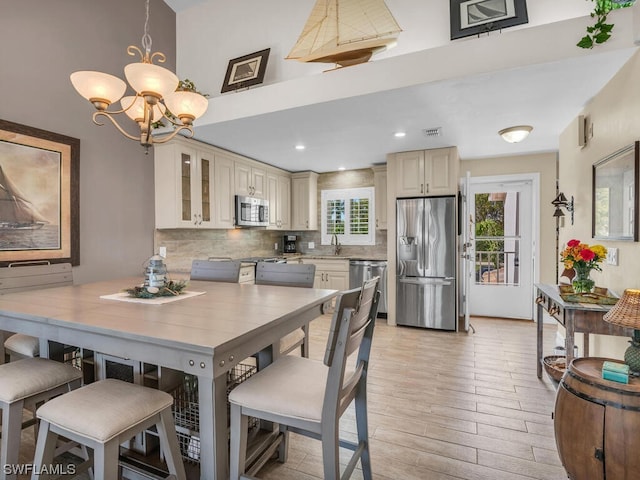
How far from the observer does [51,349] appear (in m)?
1.97

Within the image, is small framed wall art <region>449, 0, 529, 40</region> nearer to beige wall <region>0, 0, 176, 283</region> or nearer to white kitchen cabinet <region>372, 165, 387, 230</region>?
white kitchen cabinet <region>372, 165, 387, 230</region>

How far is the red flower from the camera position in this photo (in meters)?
2.07

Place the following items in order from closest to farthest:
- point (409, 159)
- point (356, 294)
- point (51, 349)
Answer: point (356, 294), point (51, 349), point (409, 159)

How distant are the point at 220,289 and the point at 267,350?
691mm

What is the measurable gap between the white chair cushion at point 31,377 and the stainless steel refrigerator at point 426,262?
361 centimetres

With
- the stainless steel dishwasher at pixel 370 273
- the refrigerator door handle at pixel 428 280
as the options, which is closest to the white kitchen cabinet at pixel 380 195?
the stainless steel dishwasher at pixel 370 273

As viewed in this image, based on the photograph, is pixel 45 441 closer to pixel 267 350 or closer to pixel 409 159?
pixel 267 350

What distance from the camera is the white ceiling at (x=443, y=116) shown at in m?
2.24

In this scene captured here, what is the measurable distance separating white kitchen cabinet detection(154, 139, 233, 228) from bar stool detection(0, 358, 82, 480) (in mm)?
2265

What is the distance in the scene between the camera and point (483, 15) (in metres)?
2.34

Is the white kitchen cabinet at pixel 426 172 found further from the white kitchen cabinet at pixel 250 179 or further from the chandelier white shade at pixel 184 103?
the chandelier white shade at pixel 184 103

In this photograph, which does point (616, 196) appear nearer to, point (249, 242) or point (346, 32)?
point (346, 32)

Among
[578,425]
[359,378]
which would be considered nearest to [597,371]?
[578,425]

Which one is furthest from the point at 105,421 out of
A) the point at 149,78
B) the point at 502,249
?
the point at 502,249
